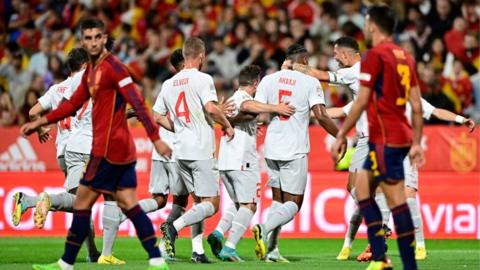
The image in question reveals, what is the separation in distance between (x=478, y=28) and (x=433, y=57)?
4.51ft

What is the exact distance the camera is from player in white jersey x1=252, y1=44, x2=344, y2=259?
13453 mm

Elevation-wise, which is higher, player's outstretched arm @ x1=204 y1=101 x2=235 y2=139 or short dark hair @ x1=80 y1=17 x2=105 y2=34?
short dark hair @ x1=80 y1=17 x2=105 y2=34

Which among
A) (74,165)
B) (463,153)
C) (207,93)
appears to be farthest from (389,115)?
(463,153)

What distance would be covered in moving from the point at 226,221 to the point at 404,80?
15.3 feet

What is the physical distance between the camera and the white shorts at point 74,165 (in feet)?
44.6

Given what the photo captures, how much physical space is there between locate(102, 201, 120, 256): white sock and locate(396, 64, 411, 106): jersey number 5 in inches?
166

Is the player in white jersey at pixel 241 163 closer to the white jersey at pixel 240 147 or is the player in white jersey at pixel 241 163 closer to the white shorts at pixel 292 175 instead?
the white jersey at pixel 240 147

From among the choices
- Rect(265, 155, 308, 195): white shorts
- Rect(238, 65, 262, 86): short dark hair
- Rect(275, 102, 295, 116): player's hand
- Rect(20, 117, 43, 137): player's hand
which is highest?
Rect(238, 65, 262, 86): short dark hair

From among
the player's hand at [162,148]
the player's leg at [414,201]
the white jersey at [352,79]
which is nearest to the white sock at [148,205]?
the white jersey at [352,79]

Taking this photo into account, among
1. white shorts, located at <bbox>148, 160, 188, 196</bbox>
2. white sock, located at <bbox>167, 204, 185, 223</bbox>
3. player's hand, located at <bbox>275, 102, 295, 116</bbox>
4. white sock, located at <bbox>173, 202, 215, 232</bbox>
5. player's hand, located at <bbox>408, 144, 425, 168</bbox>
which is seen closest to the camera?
player's hand, located at <bbox>408, 144, 425, 168</bbox>

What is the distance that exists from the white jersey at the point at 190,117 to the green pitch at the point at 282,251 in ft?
4.42

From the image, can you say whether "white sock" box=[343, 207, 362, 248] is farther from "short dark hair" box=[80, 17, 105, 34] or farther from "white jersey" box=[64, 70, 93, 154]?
"short dark hair" box=[80, 17, 105, 34]

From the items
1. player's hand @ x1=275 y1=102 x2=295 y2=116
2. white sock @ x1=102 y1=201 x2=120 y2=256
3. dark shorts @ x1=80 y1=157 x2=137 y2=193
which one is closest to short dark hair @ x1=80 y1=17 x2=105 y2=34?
dark shorts @ x1=80 y1=157 x2=137 y2=193

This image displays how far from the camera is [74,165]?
44.7 ft
